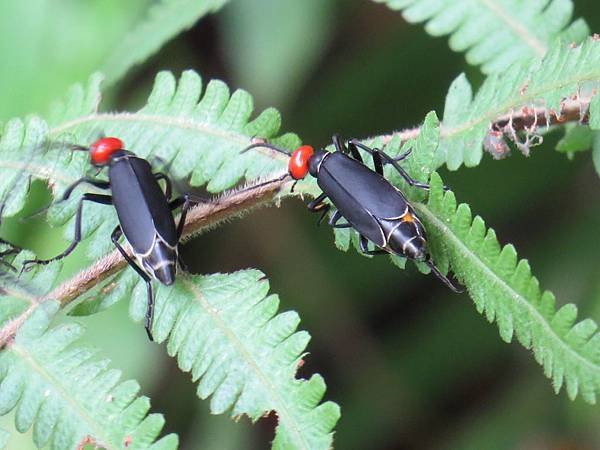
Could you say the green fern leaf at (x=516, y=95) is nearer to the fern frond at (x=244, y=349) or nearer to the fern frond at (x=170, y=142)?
the fern frond at (x=170, y=142)

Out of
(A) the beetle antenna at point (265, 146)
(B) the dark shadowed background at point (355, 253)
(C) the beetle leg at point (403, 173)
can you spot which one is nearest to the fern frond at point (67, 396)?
(A) the beetle antenna at point (265, 146)

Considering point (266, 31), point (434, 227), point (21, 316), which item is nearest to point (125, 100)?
point (266, 31)

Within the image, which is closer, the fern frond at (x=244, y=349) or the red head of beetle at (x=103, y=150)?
the fern frond at (x=244, y=349)

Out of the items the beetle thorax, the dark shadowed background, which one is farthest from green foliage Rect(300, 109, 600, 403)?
the dark shadowed background

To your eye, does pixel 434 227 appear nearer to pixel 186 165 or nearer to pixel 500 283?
pixel 500 283

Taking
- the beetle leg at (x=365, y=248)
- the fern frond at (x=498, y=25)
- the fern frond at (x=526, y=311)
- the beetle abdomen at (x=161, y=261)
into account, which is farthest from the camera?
the fern frond at (x=498, y=25)

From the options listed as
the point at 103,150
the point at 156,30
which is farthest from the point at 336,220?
the point at 156,30
